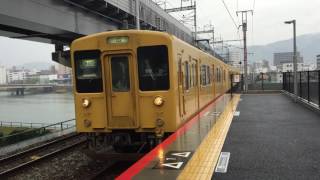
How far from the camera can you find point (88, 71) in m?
8.58

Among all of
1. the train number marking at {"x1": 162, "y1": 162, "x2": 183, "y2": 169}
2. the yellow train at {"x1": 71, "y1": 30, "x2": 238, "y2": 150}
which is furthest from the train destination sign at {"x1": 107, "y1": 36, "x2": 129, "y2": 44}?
the train number marking at {"x1": 162, "y1": 162, "x2": 183, "y2": 169}

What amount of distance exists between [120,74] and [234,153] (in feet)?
9.45

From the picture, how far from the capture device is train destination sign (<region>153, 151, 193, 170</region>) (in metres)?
6.27

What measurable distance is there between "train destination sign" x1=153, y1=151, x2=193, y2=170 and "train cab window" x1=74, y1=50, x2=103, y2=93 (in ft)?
7.65

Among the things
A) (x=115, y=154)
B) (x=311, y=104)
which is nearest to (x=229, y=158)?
(x=115, y=154)

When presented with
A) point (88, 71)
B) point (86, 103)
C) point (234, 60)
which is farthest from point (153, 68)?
point (234, 60)

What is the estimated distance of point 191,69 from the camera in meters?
10.5

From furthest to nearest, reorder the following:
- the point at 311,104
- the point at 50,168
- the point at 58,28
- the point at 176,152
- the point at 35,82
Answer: the point at 35,82, the point at 311,104, the point at 58,28, the point at 50,168, the point at 176,152

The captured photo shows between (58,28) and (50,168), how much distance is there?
631cm

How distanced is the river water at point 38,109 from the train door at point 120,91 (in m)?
34.3

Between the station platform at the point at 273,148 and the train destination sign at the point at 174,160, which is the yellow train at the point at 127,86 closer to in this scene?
the train destination sign at the point at 174,160

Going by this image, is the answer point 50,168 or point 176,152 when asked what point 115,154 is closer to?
point 176,152

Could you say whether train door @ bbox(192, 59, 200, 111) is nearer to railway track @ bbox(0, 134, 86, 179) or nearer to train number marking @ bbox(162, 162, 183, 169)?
railway track @ bbox(0, 134, 86, 179)

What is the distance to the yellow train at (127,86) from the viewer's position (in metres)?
Result: 8.09
